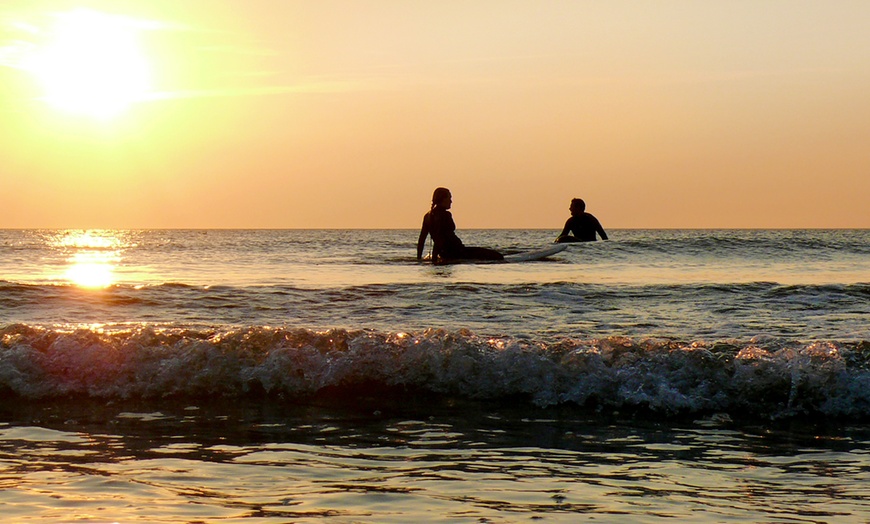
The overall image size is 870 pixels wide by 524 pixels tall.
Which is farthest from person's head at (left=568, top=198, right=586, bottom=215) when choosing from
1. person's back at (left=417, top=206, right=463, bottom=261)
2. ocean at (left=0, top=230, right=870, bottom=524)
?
ocean at (left=0, top=230, right=870, bottom=524)

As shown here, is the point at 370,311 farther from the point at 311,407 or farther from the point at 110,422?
the point at 110,422

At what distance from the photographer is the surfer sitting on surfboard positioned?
18.9m

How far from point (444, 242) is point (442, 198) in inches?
37.0

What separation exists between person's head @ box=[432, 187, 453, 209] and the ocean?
16.8ft

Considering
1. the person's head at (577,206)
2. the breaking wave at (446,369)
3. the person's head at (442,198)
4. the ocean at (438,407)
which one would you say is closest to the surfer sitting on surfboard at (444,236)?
the person's head at (442,198)

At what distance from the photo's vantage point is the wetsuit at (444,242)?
1897 cm

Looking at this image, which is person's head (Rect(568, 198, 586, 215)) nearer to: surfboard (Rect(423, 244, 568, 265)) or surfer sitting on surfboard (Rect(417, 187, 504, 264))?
surfboard (Rect(423, 244, 568, 265))

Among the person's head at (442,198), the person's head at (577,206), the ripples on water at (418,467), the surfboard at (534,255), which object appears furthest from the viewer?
the person's head at (577,206)

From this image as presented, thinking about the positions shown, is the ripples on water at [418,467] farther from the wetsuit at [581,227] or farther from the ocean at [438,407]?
the wetsuit at [581,227]

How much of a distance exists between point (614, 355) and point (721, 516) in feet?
11.6

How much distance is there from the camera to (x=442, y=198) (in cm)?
1881

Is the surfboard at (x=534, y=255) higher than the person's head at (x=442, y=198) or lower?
lower

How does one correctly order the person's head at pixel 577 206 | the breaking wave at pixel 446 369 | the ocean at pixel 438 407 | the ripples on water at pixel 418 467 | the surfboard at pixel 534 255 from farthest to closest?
the person's head at pixel 577 206 < the surfboard at pixel 534 255 < the breaking wave at pixel 446 369 < the ocean at pixel 438 407 < the ripples on water at pixel 418 467

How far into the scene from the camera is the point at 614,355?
306 inches
